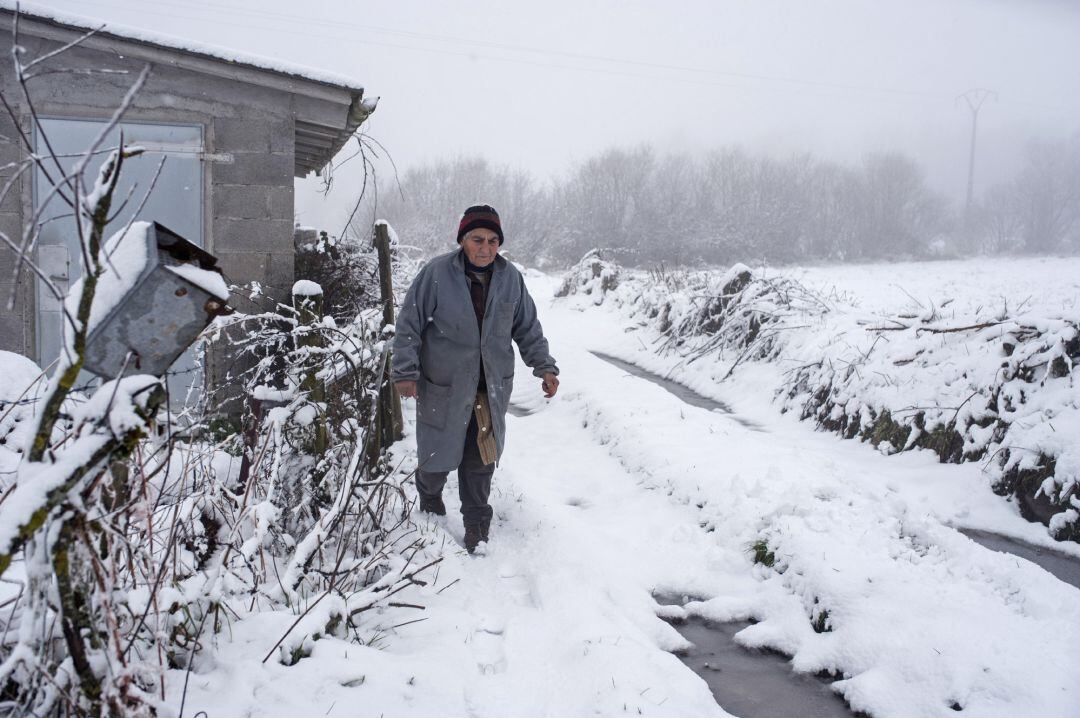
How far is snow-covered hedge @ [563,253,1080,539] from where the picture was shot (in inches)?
191

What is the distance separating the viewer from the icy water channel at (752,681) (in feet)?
9.00

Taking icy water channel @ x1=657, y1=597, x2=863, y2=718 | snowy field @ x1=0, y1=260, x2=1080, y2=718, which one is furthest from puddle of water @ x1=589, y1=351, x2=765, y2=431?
icy water channel @ x1=657, y1=597, x2=863, y2=718

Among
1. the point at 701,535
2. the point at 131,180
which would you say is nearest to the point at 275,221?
the point at 131,180

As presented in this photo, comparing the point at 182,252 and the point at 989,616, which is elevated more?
the point at 182,252

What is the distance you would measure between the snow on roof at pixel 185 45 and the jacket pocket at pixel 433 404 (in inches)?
137

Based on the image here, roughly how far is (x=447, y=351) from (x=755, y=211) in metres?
44.6

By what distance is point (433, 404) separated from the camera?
12.6ft

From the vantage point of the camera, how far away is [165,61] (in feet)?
18.3

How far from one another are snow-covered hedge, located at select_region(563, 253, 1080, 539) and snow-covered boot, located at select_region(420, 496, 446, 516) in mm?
4002

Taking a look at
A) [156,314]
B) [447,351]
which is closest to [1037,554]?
[447,351]

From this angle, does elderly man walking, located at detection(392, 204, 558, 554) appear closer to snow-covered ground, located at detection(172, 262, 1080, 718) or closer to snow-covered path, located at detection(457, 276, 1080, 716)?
snow-covered ground, located at detection(172, 262, 1080, 718)

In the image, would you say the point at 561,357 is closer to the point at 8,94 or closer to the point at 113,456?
the point at 8,94

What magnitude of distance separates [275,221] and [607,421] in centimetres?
354

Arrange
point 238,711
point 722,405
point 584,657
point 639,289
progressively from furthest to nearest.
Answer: point 639,289 < point 722,405 < point 584,657 < point 238,711
